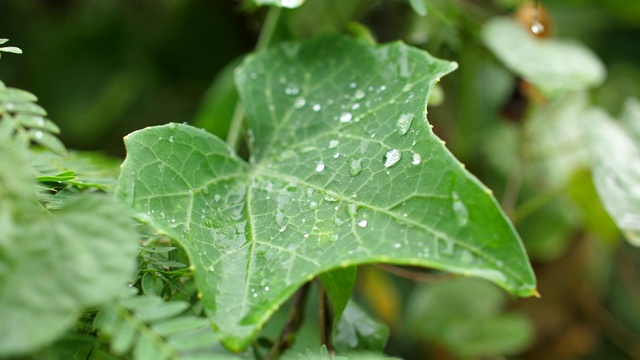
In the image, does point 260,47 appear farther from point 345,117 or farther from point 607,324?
point 607,324

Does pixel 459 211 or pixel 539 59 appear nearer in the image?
pixel 459 211

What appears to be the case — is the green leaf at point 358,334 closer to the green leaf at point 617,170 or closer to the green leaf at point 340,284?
the green leaf at point 340,284

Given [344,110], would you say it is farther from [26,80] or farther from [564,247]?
[26,80]

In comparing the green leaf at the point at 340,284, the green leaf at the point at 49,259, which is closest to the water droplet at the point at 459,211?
the green leaf at the point at 340,284

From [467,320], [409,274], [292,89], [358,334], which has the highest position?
[292,89]

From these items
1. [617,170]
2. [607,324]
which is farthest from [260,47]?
[607,324]
